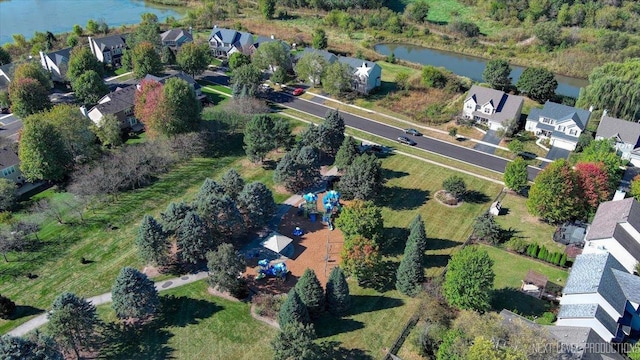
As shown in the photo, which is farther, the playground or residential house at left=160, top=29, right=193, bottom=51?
residential house at left=160, top=29, right=193, bottom=51

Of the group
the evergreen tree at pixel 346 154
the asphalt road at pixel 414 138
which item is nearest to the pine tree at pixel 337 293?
the evergreen tree at pixel 346 154

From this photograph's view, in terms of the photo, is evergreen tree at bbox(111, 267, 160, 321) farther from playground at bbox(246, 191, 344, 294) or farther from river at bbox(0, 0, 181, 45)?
river at bbox(0, 0, 181, 45)

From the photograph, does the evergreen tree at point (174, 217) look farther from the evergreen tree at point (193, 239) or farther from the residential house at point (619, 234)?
the residential house at point (619, 234)

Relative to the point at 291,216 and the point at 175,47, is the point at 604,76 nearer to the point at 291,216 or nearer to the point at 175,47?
the point at 291,216

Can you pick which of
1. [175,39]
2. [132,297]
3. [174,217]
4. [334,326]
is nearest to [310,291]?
[334,326]

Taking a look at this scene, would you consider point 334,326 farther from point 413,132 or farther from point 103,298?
point 413,132

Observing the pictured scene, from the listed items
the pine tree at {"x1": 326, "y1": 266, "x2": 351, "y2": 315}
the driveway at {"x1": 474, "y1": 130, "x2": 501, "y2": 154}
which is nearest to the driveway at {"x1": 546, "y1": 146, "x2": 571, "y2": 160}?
the driveway at {"x1": 474, "y1": 130, "x2": 501, "y2": 154}
